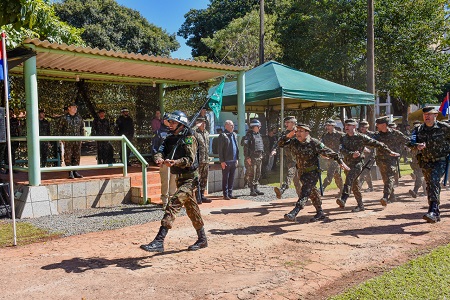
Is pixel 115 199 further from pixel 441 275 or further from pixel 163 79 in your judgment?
pixel 441 275

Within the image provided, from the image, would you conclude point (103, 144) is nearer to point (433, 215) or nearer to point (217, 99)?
point (217, 99)

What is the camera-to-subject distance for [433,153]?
7.31m

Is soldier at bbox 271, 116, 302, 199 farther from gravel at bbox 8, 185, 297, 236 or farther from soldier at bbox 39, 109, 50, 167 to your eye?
soldier at bbox 39, 109, 50, 167

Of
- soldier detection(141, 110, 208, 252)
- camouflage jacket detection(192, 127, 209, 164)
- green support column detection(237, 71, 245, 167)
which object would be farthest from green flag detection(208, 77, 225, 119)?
soldier detection(141, 110, 208, 252)

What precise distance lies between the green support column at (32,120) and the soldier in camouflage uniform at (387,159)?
6.72 m

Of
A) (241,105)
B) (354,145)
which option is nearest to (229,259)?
(354,145)

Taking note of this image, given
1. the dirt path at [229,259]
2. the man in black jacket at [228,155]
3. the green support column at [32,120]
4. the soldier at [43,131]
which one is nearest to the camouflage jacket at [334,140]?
the man in black jacket at [228,155]

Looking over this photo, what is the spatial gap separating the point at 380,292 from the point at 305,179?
338cm

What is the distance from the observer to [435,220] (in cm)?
720

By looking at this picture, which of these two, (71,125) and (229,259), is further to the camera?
(71,125)

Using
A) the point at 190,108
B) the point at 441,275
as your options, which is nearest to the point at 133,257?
the point at 441,275

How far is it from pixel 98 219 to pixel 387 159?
5908 mm

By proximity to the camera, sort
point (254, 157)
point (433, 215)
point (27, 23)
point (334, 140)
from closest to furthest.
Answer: point (27, 23) → point (433, 215) → point (254, 157) → point (334, 140)

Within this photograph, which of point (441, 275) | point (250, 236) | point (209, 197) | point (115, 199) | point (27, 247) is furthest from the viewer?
point (209, 197)
